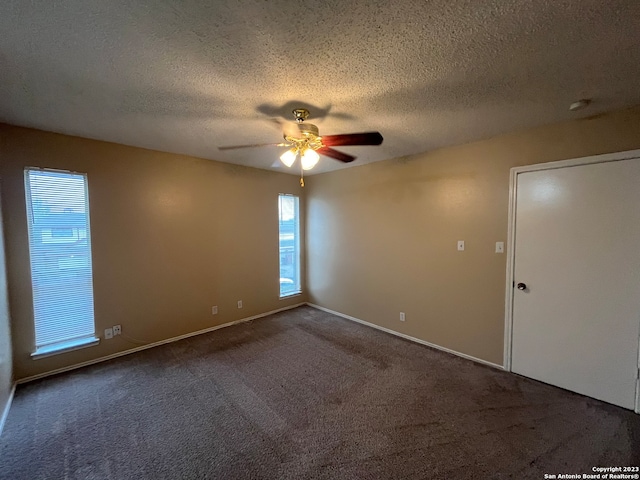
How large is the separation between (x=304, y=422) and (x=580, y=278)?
2618 millimetres

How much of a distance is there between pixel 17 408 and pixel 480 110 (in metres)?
4.47

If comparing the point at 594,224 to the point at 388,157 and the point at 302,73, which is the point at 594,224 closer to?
the point at 388,157

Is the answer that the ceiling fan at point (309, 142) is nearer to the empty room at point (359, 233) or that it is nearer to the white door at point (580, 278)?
the empty room at point (359, 233)

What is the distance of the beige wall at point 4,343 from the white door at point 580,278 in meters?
4.47

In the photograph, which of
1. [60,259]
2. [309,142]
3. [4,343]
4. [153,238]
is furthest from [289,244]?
[4,343]

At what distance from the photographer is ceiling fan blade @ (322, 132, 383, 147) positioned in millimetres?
1934

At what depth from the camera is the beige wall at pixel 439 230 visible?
8.18 feet

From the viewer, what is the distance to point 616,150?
6.94ft

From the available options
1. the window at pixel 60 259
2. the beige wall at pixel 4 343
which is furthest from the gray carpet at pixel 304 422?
the window at pixel 60 259

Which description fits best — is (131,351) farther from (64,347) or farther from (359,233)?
(359,233)

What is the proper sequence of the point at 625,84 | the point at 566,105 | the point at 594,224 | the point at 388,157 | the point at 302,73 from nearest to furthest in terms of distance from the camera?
the point at 302,73 < the point at 625,84 < the point at 566,105 < the point at 594,224 < the point at 388,157

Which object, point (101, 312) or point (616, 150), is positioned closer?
point (616, 150)

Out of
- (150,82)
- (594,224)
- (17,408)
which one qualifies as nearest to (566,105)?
(594,224)

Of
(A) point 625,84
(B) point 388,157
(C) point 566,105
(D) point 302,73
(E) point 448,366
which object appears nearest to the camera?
(D) point 302,73
